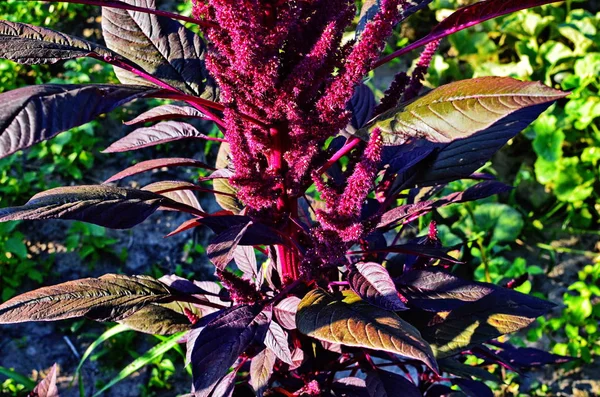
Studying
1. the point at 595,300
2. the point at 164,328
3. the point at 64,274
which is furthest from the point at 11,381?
the point at 595,300

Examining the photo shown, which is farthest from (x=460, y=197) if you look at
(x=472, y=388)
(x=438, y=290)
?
(x=472, y=388)

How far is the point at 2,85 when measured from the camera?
3.52 metres

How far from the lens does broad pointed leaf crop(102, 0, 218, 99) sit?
1.23 meters

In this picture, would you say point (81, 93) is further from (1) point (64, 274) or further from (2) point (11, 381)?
(1) point (64, 274)

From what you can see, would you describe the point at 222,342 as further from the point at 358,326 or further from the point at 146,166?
the point at 146,166

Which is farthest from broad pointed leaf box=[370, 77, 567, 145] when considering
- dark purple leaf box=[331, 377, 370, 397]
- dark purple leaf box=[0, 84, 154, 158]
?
dark purple leaf box=[331, 377, 370, 397]

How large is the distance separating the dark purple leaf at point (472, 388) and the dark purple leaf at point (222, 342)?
58 cm

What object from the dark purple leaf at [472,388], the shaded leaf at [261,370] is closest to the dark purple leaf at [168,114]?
the shaded leaf at [261,370]

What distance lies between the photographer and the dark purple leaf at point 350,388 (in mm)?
1382

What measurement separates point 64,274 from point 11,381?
1.90 feet

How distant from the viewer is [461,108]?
0.84 m

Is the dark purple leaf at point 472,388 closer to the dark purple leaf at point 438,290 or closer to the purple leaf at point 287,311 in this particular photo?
the dark purple leaf at point 438,290

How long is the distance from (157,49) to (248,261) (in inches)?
21.6

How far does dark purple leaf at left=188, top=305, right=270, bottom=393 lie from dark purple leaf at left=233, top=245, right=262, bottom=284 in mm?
279
